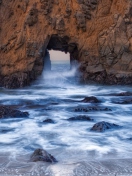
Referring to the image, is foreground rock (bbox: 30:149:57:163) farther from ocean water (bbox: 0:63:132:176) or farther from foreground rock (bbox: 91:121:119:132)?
foreground rock (bbox: 91:121:119:132)

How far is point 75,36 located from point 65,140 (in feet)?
44.4

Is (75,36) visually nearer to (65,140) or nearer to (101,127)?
(101,127)

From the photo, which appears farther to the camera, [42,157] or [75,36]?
[75,36]

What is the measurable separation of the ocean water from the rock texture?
19.6 ft

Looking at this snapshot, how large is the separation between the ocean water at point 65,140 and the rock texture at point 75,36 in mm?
5967

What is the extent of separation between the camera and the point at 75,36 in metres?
20.5

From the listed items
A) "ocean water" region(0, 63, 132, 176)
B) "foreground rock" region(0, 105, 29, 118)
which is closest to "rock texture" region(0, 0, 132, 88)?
"ocean water" region(0, 63, 132, 176)

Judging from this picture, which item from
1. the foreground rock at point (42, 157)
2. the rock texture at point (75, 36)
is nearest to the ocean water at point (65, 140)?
the foreground rock at point (42, 157)

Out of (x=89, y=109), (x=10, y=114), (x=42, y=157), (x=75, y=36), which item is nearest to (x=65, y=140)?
(x=42, y=157)

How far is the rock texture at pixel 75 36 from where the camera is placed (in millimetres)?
19953

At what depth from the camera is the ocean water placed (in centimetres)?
596

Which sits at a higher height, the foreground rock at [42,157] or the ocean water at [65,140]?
the foreground rock at [42,157]

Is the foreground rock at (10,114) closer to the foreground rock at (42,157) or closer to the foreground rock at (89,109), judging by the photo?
the foreground rock at (89,109)

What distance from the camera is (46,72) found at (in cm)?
Answer: 2270
